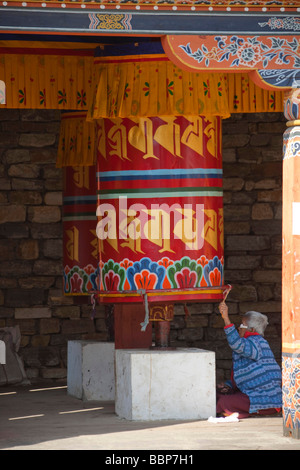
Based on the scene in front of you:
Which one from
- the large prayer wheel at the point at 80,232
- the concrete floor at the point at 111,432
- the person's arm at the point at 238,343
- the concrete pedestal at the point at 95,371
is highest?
the large prayer wheel at the point at 80,232

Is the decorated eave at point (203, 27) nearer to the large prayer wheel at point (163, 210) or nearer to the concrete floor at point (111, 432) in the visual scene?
the large prayer wheel at point (163, 210)

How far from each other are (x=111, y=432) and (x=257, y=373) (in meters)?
1.16

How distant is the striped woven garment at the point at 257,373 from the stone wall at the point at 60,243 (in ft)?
8.23

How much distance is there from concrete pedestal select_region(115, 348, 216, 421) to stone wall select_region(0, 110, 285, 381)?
2.62m

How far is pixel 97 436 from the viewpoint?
20.1ft

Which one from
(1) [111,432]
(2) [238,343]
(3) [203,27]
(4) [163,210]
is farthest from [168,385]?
(3) [203,27]

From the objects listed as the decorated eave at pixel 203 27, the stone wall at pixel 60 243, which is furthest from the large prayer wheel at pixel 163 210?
the stone wall at pixel 60 243

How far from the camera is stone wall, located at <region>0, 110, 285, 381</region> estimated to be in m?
9.34

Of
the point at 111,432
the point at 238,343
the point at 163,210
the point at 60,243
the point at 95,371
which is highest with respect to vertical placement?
the point at 163,210

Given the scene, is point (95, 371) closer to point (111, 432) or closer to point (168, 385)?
point (168, 385)

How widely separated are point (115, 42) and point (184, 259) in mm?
1540

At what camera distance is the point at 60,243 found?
9422mm

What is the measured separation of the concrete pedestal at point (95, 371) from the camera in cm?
780

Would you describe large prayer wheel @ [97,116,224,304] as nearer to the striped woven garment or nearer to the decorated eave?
the striped woven garment
